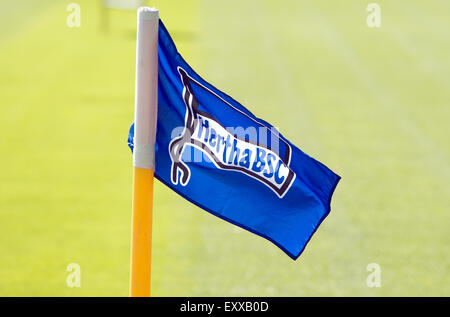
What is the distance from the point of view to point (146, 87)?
532 centimetres

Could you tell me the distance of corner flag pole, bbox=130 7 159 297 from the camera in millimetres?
5262

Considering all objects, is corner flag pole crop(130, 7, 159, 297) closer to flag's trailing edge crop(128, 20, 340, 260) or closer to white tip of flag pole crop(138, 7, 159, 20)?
white tip of flag pole crop(138, 7, 159, 20)

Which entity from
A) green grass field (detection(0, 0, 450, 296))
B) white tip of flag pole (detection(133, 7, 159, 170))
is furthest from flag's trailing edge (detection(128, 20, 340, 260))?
green grass field (detection(0, 0, 450, 296))

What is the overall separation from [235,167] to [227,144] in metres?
0.17

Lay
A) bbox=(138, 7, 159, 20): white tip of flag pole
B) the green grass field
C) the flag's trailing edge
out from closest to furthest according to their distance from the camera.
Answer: bbox=(138, 7, 159, 20): white tip of flag pole
the flag's trailing edge
the green grass field

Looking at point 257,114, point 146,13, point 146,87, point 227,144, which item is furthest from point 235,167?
point 257,114

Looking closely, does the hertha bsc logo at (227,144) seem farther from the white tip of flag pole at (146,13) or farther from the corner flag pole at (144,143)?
the white tip of flag pole at (146,13)

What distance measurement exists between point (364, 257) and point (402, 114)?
725 centimetres

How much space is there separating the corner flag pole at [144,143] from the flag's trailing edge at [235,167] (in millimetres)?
298

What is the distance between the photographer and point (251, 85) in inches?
757

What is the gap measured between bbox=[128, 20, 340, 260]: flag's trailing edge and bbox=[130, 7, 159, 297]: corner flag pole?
0.30 metres

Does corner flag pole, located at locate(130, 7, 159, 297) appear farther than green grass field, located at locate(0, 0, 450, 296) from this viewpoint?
No

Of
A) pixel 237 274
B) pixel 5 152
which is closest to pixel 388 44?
pixel 5 152

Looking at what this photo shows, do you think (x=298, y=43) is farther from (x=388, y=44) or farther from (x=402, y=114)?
(x=402, y=114)
